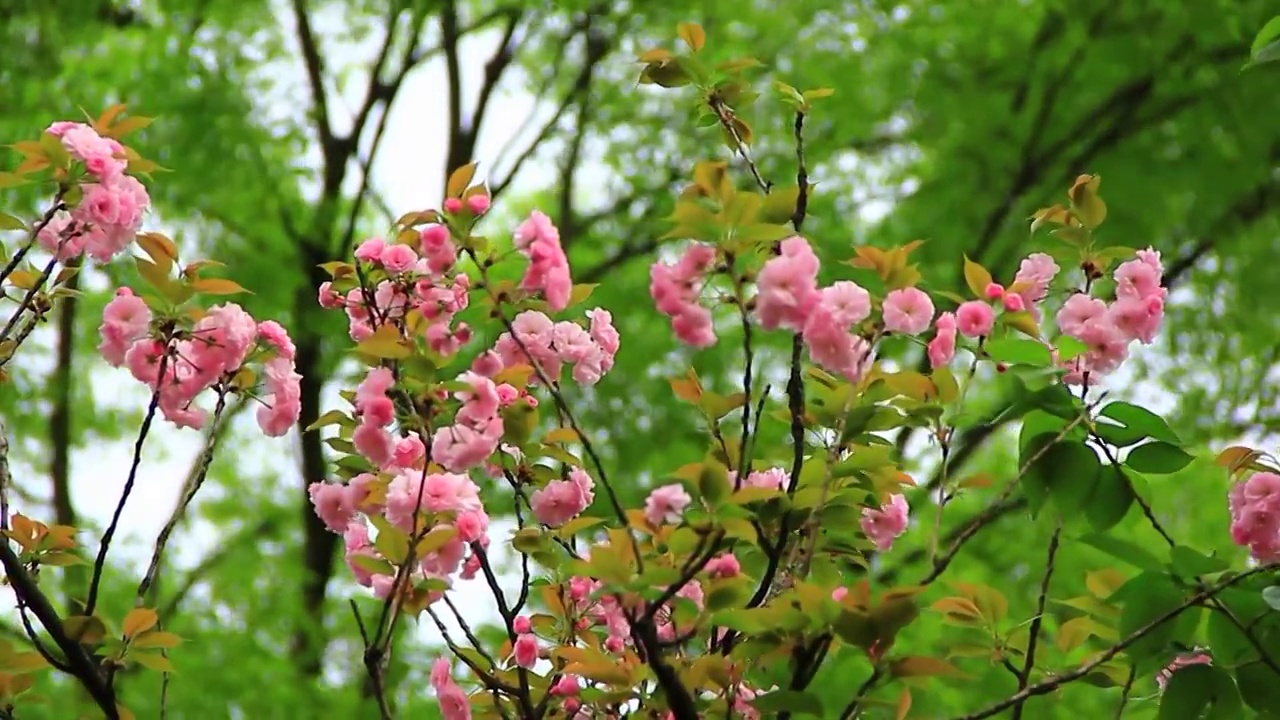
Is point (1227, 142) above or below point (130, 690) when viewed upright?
above

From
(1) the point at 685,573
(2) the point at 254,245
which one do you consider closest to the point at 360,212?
(2) the point at 254,245

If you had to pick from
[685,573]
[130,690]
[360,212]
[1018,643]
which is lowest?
[685,573]

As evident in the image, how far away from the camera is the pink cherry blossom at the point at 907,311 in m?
1.54

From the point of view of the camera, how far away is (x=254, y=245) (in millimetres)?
6449

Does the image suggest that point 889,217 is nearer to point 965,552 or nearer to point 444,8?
point 965,552

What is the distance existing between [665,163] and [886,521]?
522 cm

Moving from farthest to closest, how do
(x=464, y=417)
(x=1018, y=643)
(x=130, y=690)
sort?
(x=130, y=690)
(x=1018, y=643)
(x=464, y=417)

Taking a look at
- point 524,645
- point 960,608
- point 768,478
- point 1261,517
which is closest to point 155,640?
point 524,645

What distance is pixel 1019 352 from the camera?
5.44ft

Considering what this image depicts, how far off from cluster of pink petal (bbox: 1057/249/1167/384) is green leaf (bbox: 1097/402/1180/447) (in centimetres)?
7

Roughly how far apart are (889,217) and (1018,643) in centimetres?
480

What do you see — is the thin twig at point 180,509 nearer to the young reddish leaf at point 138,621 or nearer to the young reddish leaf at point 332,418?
the young reddish leaf at point 138,621

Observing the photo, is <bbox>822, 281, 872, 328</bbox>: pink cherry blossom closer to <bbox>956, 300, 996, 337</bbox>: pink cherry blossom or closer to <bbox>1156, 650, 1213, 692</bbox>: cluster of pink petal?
<bbox>956, 300, 996, 337</bbox>: pink cherry blossom

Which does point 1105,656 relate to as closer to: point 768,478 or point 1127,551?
point 1127,551
